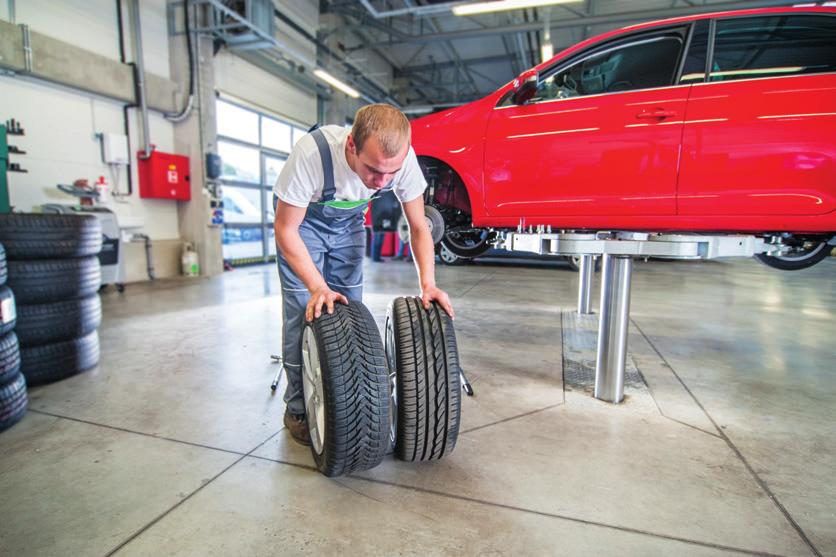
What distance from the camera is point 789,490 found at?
4.48ft

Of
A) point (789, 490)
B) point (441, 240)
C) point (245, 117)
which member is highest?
point (245, 117)

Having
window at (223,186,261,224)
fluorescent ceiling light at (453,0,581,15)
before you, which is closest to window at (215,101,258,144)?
window at (223,186,261,224)

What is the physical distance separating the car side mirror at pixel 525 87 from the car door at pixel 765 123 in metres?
0.85

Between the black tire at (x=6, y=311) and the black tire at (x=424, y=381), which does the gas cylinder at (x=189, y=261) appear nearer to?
the black tire at (x=6, y=311)

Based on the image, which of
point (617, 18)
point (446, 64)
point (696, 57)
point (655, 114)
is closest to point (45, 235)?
point (655, 114)

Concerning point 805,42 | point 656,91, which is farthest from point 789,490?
point 805,42

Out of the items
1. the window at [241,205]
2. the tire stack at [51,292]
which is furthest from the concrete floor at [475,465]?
the window at [241,205]

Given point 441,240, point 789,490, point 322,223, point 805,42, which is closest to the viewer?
point 789,490

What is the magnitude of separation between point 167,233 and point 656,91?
6846mm

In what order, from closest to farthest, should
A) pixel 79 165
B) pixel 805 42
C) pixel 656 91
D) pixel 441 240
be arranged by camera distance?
pixel 805 42 → pixel 656 91 → pixel 441 240 → pixel 79 165

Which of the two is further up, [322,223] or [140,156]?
[140,156]

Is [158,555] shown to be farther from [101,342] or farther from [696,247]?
[101,342]

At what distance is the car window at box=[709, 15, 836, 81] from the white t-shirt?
6.45ft

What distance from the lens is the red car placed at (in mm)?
2150
